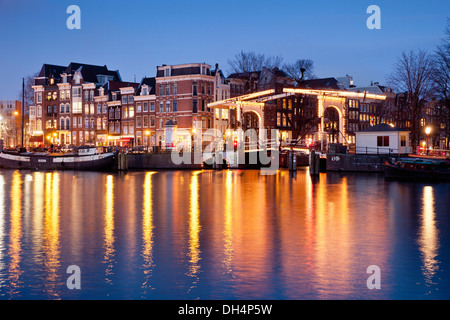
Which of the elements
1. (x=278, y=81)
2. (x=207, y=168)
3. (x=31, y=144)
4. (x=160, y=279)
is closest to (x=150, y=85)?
(x=278, y=81)

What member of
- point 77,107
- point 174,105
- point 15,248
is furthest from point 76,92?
point 15,248

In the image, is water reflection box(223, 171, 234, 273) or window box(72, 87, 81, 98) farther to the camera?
window box(72, 87, 81, 98)

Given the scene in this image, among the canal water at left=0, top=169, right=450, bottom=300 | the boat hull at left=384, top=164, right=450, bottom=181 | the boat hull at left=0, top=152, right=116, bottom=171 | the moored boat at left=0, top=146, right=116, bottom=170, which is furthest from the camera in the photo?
the moored boat at left=0, top=146, right=116, bottom=170

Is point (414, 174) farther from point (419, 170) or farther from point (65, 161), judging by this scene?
point (65, 161)

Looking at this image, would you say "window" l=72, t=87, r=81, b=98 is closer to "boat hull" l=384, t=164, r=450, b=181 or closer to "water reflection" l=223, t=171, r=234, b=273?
"boat hull" l=384, t=164, r=450, b=181

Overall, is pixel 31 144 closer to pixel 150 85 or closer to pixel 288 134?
pixel 150 85

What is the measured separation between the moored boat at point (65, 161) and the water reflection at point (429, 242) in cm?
3478

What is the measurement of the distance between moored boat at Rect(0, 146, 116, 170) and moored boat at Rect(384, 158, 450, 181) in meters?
26.3

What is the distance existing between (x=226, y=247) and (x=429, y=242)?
5584mm

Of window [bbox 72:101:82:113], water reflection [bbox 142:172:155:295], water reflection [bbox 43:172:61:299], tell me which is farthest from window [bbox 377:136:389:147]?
window [bbox 72:101:82:113]

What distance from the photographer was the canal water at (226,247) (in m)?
9.80

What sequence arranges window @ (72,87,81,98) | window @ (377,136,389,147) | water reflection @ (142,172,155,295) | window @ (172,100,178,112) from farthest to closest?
1. window @ (72,87,81,98)
2. window @ (172,100,178,112)
3. window @ (377,136,389,147)
4. water reflection @ (142,172,155,295)

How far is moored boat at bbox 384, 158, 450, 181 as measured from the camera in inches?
1396
